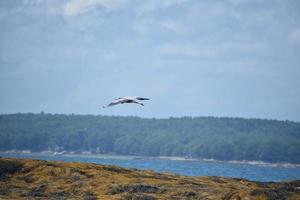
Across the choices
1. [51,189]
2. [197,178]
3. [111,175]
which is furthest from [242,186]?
[51,189]

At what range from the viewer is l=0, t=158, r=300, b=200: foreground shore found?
1128 inches

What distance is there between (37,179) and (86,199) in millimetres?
4325

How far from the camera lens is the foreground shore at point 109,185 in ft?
94.0

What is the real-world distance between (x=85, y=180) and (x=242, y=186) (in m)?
6.53

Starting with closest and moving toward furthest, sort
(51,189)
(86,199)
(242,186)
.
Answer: (86,199) → (51,189) → (242,186)

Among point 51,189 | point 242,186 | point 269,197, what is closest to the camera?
point 269,197

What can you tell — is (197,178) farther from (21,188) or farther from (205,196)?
(21,188)

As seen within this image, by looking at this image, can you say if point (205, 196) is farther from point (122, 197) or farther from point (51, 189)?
point (51, 189)

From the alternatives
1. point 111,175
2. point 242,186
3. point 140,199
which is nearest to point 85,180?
point 111,175

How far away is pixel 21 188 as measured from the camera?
100ft

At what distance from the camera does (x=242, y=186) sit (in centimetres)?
3253

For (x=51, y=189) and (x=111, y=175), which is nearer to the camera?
(x=51, y=189)

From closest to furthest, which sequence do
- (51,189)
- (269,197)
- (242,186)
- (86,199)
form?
(269,197)
(86,199)
(51,189)
(242,186)

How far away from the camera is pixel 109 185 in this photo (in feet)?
99.7
